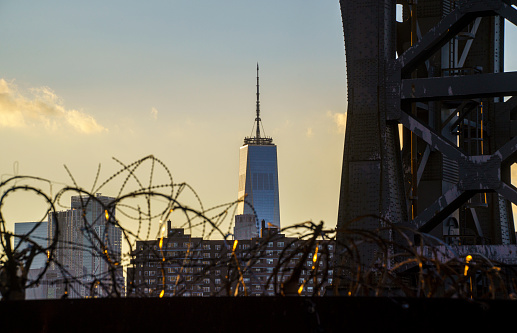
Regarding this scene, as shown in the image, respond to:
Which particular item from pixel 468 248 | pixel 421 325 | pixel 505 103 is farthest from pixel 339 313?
pixel 505 103

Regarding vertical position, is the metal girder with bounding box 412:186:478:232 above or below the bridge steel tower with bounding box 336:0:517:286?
below

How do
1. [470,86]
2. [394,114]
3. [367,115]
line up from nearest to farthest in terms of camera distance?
[470,86] < [394,114] < [367,115]

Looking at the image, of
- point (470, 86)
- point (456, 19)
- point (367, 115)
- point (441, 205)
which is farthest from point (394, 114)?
point (456, 19)

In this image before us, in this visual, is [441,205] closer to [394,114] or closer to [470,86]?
[394,114]

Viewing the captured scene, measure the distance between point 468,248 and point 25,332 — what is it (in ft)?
29.3

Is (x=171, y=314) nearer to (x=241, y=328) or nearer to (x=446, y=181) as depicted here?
(x=241, y=328)

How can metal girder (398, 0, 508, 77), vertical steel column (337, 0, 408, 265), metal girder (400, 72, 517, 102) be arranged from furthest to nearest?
metal girder (398, 0, 508, 77)
vertical steel column (337, 0, 408, 265)
metal girder (400, 72, 517, 102)

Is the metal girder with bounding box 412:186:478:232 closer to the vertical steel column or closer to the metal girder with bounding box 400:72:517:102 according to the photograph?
the vertical steel column

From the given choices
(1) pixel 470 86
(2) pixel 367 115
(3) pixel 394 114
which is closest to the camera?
(1) pixel 470 86

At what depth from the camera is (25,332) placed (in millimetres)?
5176

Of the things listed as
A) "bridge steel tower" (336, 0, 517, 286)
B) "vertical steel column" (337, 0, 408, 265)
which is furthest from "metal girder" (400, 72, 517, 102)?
"vertical steel column" (337, 0, 408, 265)

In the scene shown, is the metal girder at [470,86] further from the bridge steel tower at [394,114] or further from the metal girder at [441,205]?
the metal girder at [441,205]

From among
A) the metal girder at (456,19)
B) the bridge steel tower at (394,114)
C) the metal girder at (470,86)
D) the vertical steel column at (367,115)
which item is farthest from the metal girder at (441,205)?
the metal girder at (456,19)

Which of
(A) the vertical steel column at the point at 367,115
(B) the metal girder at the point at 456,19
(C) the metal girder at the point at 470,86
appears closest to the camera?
(C) the metal girder at the point at 470,86
